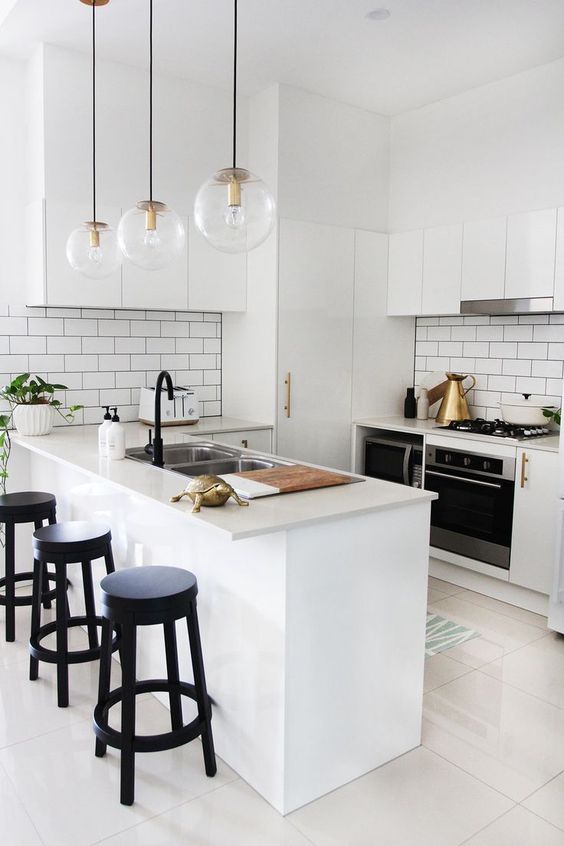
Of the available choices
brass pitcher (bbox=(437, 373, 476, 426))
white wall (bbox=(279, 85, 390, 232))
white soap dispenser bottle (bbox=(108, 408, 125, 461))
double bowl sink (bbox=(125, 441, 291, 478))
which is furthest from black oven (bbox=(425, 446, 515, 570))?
→ white soap dispenser bottle (bbox=(108, 408, 125, 461))

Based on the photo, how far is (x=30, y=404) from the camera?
3.79 m

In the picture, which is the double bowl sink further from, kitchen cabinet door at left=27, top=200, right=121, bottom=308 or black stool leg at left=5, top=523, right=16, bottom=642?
kitchen cabinet door at left=27, top=200, right=121, bottom=308

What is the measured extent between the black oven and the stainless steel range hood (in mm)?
879

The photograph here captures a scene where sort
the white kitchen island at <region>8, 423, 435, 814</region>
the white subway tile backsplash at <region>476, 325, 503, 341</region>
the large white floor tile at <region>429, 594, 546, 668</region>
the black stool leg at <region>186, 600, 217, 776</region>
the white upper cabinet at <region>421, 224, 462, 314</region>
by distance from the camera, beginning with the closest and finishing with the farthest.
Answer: the white kitchen island at <region>8, 423, 435, 814</region> < the black stool leg at <region>186, 600, 217, 776</region> < the large white floor tile at <region>429, 594, 546, 668</region> < the white upper cabinet at <region>421, 224, 462, 314</region> < the white subway tile backsplash at <region>476, 325, 503, 341</region>

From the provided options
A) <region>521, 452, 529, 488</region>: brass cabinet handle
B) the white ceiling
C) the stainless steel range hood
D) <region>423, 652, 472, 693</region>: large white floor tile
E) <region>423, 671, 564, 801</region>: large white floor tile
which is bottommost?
<region>423, 671, 564, 801</region>: large white floor tile

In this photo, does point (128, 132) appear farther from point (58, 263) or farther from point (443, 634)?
point (443, 634)

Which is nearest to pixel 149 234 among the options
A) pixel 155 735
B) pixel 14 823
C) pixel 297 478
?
pixel 297 478

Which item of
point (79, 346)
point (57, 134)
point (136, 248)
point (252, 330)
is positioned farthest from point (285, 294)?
point (136, 248)

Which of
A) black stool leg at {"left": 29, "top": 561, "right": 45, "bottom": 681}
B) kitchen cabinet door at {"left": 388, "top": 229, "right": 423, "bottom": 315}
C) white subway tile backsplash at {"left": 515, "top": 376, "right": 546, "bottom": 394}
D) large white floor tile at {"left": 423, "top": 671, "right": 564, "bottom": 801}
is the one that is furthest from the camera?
kitchen cabinet door at {"left": 388, "top": 229, "right": 423, "bottom": 315}

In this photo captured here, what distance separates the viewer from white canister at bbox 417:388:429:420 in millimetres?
4863

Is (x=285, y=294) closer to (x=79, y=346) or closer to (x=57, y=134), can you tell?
(x=79, y=346)

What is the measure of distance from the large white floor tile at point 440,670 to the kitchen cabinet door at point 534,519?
79 cm

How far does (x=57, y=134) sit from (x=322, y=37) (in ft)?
5.07

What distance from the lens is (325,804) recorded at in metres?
2.24
